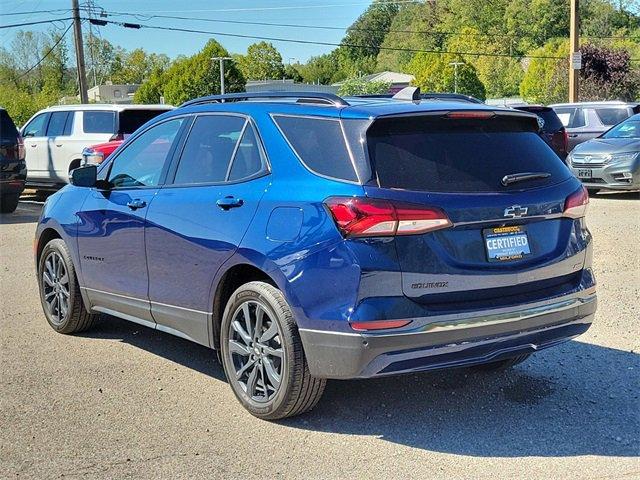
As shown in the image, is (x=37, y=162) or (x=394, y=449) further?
(x=37, y=162)

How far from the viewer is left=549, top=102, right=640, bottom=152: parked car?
19.1m

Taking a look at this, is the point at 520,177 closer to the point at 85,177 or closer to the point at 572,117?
the point at 85,177

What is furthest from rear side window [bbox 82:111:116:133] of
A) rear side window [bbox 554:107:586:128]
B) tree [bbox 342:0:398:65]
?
tree [bbox 342:0:398:65]

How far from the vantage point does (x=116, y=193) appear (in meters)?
5.70

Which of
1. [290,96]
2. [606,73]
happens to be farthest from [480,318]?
[606,73]

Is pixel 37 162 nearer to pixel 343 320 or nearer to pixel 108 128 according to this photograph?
pixel 108 128

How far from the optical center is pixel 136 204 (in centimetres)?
538

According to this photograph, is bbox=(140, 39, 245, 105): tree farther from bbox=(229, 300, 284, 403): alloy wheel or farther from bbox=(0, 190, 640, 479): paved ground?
bbox=(229, 300, 284, 403): alloy wheel

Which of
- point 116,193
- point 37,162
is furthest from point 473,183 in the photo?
point 37,162

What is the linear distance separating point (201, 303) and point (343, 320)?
48.3 inches

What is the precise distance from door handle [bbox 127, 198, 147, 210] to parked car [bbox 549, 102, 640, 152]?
1568 cm

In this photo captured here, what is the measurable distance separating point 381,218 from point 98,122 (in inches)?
507

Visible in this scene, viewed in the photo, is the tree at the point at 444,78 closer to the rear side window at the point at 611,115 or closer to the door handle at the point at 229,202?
the rear side window at the point at 611,115

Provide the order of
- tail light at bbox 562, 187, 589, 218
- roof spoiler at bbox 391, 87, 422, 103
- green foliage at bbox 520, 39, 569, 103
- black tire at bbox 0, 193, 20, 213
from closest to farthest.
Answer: tail light at bbox 562, 187, 589, 218 < roof spoiler at bbox 391, 87, 422, 103 < black tire at bbox 0, 193, 20, 213 < green foliage at bbox 520, 39, 569, 103
